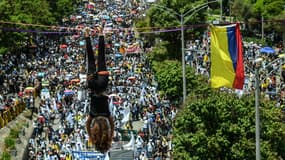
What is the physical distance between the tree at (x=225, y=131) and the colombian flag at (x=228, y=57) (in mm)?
4205

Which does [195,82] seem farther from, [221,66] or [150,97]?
[221,66]

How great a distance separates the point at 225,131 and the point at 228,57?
5314mm

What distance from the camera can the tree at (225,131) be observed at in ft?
105

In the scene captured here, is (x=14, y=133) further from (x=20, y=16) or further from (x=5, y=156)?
(x=20, y=16)

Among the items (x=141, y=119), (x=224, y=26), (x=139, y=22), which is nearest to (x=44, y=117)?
(x=141, y=119)

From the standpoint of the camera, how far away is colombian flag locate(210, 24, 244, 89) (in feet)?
92.0

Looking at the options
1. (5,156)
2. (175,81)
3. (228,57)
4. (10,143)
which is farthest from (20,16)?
(228,57)

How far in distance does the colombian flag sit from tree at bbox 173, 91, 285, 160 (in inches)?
166

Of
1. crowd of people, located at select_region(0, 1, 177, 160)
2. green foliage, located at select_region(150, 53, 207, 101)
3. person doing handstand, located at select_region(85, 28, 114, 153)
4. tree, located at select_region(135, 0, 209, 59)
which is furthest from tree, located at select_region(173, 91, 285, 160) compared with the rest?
tree, located at select_region(135, 0, 209, 59)

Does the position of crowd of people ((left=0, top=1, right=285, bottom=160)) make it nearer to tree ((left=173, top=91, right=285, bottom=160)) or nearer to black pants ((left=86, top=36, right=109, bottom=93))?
tree ((left=173, top=91, right=285, bottom=160))

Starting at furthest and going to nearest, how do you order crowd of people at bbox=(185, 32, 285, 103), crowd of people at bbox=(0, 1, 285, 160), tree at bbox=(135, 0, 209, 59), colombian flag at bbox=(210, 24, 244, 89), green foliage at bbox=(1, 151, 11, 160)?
tree at bbox=(135, 0, 209, 59), crowd of people at bbox=(185, 32, 285, 103), crowd of people at bbox=(0, 1, 285, 160), green foliage at bbox=(1, 151, 11, 160), colombian flag at bbox=(210, 24, 244, 89)

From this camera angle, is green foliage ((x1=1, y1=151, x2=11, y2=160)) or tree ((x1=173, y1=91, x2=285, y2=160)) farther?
green foliage ((x1=1, y1=151, x2=11, y2=160))

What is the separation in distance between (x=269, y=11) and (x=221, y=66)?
63.2 m

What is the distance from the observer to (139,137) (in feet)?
129
